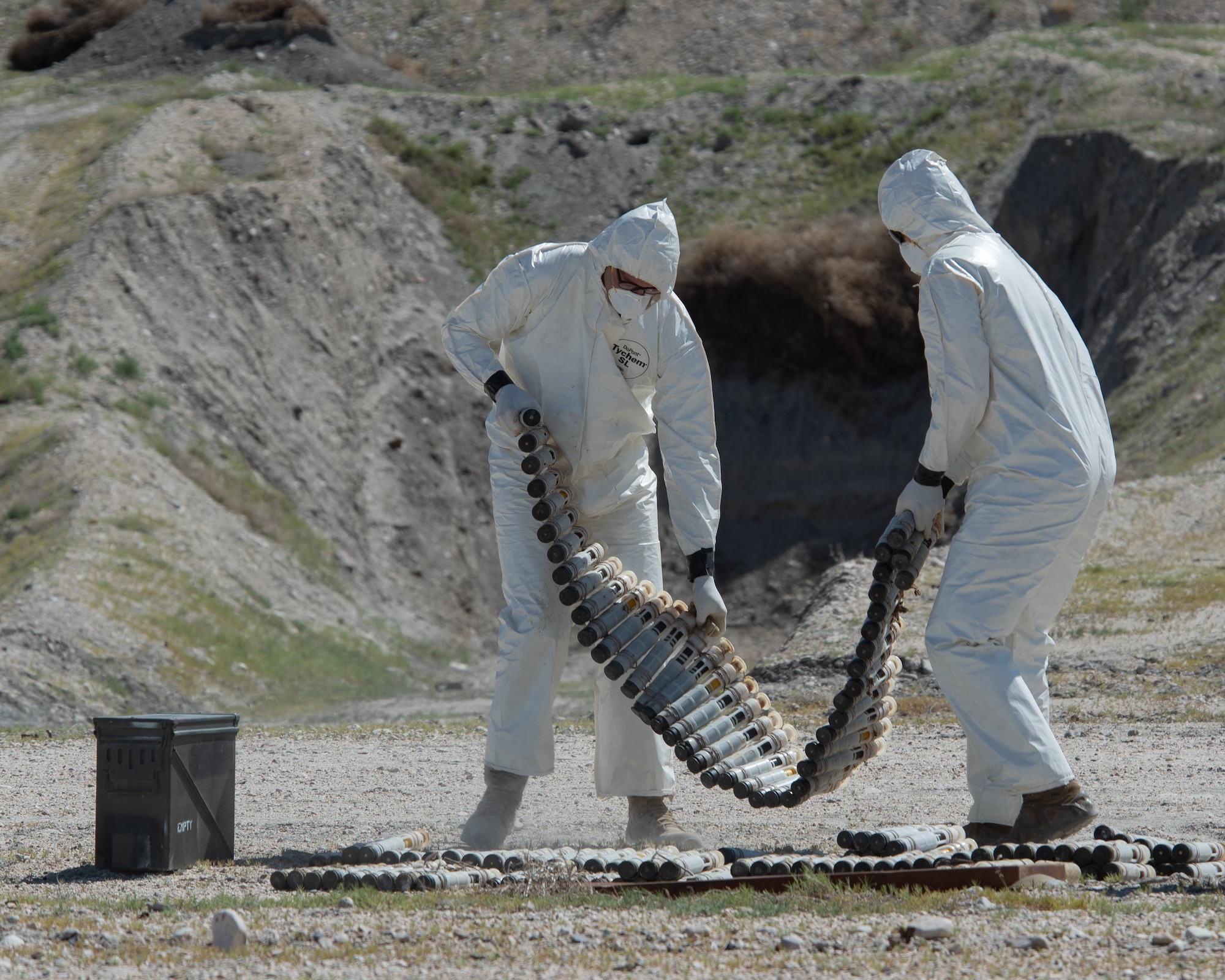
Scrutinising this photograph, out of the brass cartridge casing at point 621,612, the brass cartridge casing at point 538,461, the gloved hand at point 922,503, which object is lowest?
the brass cartridge casing at point 621,612

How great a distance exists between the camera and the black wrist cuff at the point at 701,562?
6086 millimetres

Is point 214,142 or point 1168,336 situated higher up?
point 214,142

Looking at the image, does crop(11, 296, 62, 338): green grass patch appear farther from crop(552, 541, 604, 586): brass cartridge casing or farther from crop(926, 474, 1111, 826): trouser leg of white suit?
crop(926, 474, 1111, 826): trouser leg of white suit

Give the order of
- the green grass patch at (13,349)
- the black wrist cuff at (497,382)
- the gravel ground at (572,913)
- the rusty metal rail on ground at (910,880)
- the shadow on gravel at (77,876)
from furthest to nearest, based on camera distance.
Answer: the green grass patch at (13,349)
the black wrist cuff at (497,382)
the shadow on gravel at (77,876)
the rusty metal rail on ground at (910,880)
the gravel ground at (572,913)

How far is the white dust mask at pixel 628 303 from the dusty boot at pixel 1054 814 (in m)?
2.59

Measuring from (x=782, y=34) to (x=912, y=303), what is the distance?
14240mm

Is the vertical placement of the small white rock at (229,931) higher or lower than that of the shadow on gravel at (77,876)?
higher

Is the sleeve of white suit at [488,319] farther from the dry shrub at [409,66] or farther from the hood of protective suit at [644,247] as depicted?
the dry shrub at [409,66]

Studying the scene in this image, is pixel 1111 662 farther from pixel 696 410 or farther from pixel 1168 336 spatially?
pixel 1168 336

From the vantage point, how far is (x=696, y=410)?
20.1 ft

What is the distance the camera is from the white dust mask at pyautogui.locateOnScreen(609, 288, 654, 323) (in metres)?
5.92

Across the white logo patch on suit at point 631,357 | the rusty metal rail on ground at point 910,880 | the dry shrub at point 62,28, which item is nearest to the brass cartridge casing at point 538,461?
the white logo patch on suit at point 631,357

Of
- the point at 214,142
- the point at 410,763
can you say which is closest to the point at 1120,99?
the point at 214,142

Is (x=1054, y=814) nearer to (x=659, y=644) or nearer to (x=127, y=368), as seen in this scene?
(x=659, y=644)
